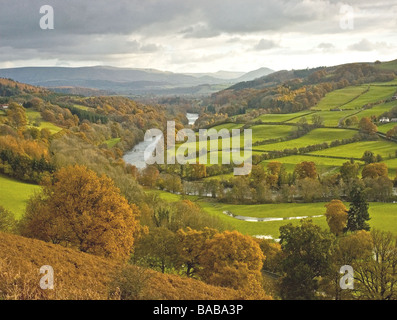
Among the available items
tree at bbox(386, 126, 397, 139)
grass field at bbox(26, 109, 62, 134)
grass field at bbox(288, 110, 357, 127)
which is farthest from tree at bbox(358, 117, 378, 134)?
grass field at bbox(26, 109, 62, 134)

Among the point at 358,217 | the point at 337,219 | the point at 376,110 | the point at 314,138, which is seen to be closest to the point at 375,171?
the point at 358,217

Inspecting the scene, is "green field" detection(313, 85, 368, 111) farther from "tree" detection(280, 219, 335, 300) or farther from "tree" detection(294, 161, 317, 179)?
"tree" detection(280, 219, 335, 300)

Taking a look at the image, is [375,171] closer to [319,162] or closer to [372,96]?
[319,162]

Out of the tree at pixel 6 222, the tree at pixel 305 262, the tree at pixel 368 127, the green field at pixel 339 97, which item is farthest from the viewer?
the green field at pixel 339 97

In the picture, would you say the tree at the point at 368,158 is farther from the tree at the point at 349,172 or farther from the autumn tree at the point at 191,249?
the autumn tree at the point at 191,249

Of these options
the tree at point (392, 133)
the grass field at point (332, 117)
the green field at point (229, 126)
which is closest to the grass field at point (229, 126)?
the green field at point (229, 126)

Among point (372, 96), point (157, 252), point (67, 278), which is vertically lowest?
point (157, 252)
